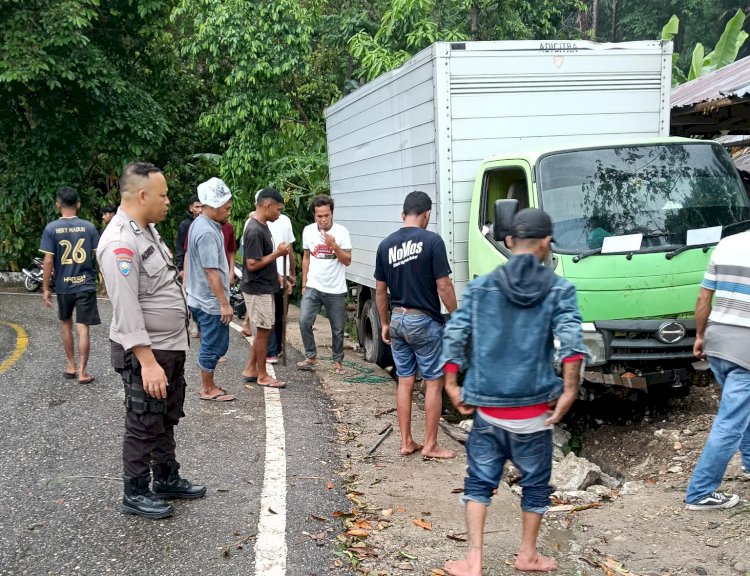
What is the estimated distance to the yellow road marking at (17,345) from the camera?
8.89 meters

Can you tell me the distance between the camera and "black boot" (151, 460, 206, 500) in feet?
15.3

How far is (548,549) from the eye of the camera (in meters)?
4.18

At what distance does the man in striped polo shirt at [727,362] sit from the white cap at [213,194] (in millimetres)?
3882

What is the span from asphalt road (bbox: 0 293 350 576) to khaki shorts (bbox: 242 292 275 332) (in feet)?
2.09

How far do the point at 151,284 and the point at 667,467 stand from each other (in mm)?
3863

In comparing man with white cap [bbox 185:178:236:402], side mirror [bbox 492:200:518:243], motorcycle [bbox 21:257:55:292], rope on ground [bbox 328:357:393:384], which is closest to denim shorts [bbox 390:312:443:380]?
side mirror [bbox 492:200:518:243]

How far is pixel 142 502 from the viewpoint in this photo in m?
4.42

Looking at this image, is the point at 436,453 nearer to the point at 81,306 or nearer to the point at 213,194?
the point at 213,194

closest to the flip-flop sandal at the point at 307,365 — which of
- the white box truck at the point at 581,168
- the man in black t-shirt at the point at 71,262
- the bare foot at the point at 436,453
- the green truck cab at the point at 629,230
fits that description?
the white box truck at the point at 581,168

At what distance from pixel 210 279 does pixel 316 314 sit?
2.37m

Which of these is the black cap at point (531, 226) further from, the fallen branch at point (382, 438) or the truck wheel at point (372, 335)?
the truck wheel at point (372, 335)

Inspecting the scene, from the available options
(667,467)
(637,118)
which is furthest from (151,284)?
(637,118)

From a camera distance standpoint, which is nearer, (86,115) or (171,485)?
(171,485)

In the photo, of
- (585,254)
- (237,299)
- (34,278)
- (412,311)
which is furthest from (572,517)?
(34,278)
